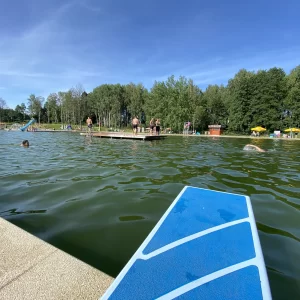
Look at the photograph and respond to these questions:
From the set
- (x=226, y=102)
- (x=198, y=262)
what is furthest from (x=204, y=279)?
(x=226, y=102)

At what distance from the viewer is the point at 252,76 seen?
1666 inches

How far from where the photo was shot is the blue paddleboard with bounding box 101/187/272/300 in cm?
127

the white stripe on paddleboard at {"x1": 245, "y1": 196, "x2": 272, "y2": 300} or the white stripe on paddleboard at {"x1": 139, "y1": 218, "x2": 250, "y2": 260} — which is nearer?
the white stripe on paddleboard at {"x1": 245, "y1": 196, "x2": 272, "y2": 300}

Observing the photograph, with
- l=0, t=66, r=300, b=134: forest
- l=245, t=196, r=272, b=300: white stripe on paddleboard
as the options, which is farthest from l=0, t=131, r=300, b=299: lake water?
l=0, t=66, r=300, b=134: forest

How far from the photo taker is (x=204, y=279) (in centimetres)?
137

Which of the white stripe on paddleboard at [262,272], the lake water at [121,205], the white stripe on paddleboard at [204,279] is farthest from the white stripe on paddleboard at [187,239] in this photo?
the lake water at [121,205]

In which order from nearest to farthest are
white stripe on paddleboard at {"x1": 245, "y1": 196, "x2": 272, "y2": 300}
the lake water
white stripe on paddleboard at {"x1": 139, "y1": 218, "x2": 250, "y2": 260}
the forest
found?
white stripe on paddleboard at {"x1": 245, "y1": 196, "x2": 272, "y2": 300} < white stripe on paddleboard at {"x1": 139, "y1": 218, "x2": 250, "y2": 260} < the lake water < the forest

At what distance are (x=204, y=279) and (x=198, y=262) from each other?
17 centimetres

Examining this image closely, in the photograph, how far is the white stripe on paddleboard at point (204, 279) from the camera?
125 cm

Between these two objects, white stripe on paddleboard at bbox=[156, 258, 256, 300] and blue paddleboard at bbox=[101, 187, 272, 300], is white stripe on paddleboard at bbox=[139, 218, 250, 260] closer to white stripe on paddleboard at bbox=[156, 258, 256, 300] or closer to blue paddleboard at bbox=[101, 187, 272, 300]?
blue paddleboard at bbox=[101, 187, 272, 300]

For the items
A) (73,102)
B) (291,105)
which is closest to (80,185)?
(291,105)

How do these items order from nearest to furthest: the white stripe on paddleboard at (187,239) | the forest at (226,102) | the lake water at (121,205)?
1. the white stripe on paddleboard at (187,239)
2. the lake water at (121,205)
3. the forest at (226,102)

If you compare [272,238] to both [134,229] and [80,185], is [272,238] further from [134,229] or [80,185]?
[80,185]

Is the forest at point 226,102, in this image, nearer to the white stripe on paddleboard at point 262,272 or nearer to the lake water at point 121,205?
the lake water at point 121,205
